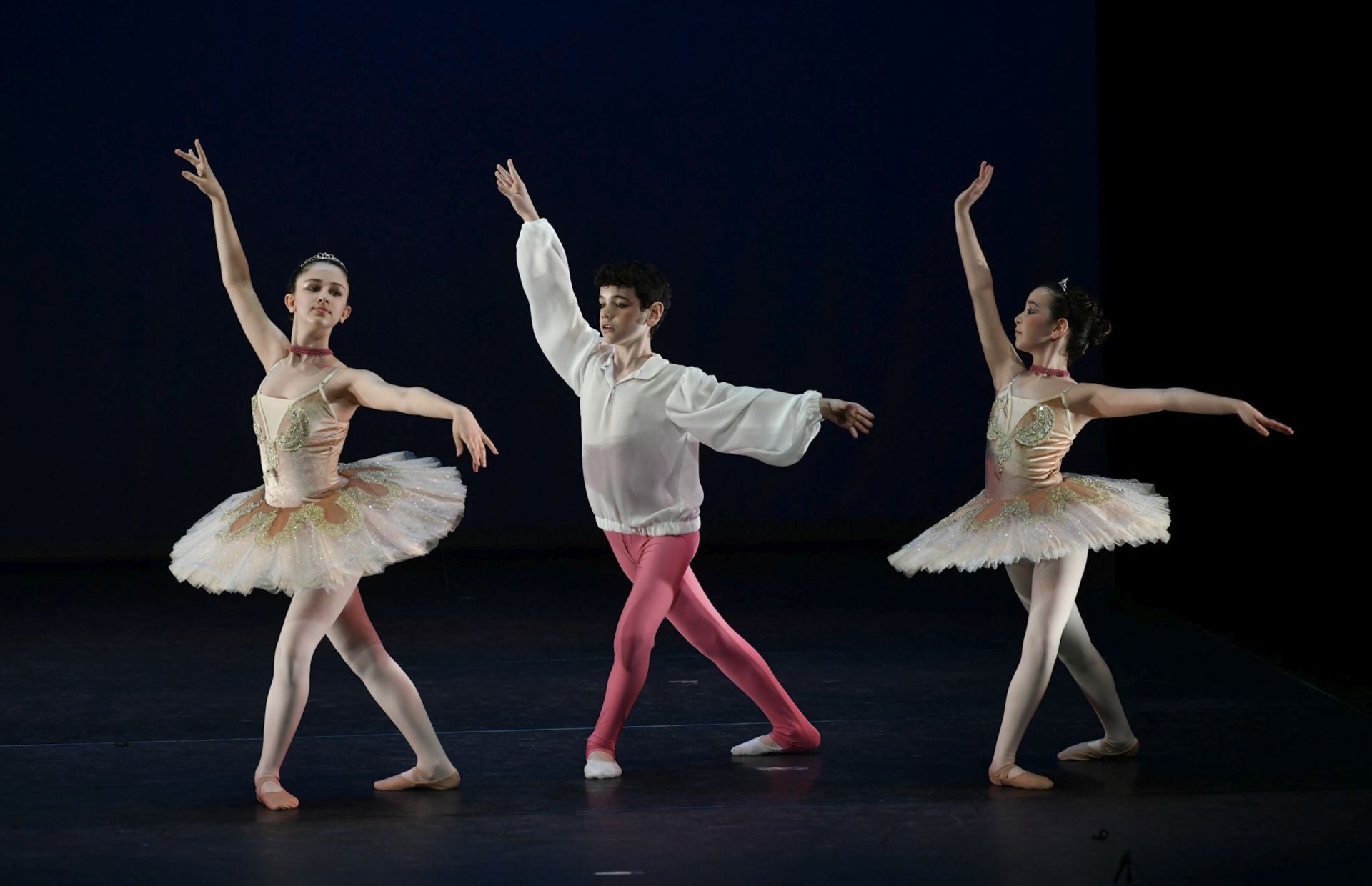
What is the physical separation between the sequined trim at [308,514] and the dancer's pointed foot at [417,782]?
0.54 metres

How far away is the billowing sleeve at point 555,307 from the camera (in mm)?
3705

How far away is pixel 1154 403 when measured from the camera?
10.8ft

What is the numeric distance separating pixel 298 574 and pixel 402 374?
3982 mm

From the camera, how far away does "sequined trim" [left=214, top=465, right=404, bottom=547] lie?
324 cm

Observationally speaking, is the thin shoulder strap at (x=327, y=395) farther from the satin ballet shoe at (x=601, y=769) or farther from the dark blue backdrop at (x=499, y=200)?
the dark blue backdrop at (x=499, y=200)

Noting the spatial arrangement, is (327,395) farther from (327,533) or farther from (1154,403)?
(1154,403)

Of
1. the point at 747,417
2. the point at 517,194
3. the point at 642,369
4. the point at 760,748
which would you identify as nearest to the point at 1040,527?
the point at 747,417

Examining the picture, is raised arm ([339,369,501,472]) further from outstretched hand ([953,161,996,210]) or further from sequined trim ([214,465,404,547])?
outstretched hand ([953,161,996,210])

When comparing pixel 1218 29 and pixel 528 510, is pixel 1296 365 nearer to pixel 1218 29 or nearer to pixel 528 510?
pixel 1218 29

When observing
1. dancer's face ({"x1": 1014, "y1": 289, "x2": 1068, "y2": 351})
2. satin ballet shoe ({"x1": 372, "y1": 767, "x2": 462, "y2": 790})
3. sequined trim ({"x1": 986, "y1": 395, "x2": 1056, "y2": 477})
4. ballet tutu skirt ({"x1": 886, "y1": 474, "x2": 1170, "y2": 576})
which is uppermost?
dancer's face ({"x1": 1014, "y1": 289, "x2": 1068, "y2": 351})

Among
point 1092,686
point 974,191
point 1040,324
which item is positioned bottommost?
point 1092,686

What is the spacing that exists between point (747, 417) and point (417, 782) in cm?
107

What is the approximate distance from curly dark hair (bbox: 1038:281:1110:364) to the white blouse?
629 millimetres

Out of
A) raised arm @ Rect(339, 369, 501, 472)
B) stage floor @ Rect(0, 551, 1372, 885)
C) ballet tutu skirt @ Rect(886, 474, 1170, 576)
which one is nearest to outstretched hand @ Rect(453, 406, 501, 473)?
raised arm @ Rect(339, 369, 501, 472)
